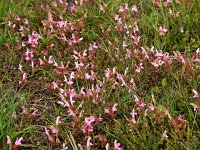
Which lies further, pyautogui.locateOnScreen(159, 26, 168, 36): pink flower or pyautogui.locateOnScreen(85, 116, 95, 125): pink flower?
pyautogui.locateOnScreen(159, 26, 168, 36): pink flower

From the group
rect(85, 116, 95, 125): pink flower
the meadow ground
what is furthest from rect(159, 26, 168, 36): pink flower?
rect(85, 116, 95, 125): pink flower

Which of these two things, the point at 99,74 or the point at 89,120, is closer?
the point at 89,120

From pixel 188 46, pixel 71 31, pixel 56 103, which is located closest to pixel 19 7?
pixel 71 31

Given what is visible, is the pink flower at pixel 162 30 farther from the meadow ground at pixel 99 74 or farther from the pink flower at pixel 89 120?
the pink flower at pixel 89 120

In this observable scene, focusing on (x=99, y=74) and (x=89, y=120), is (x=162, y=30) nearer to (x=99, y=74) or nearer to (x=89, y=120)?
(x=99, y=74)

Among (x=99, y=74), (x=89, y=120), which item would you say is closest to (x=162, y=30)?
(x=99, y=74)

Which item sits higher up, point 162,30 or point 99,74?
point 162,30

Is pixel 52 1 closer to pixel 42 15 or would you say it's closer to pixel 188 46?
pixel 42 15

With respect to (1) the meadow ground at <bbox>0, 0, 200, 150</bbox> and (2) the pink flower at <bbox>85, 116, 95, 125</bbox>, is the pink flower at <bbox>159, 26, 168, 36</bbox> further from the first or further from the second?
(2) the pink flower at <bbox>85, 116, 95, 125</bbox>
